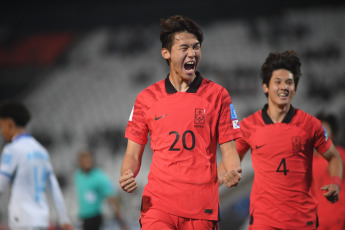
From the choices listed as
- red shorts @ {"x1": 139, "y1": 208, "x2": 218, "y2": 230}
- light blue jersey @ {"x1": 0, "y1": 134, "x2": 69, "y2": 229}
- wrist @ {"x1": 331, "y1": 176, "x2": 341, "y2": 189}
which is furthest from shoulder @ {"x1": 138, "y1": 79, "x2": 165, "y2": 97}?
light blue jersey @ {"x1": 0, "y1": 134, "x2": 69, "y2": 229}

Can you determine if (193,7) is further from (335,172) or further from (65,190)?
(335,172)

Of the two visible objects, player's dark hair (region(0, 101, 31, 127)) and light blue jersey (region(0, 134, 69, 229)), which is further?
player's dark hair (region(0, 101, 31, 127))

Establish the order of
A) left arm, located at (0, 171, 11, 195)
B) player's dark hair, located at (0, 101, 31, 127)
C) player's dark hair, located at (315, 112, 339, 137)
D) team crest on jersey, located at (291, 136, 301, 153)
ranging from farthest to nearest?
player's dark hair, located at (315, 112, 339, 137) < player's dark hair, located at (0, 101, 31, 127) < left arm, located at (0, 171, 11, 195) < team crest on jersey, located at (291, 136, 301, 153)

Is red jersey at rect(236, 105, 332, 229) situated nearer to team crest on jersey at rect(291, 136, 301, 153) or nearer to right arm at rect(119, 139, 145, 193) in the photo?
team crest on jersey at rect(291, 136, 301, 153)

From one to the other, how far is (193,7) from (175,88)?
1184cm

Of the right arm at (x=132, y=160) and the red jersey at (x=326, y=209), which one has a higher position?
the right arm at (x=132, y=160)

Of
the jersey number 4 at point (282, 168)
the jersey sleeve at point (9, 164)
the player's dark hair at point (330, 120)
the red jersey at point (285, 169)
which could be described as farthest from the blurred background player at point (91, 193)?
the jersey number 4 at point (282, 168)

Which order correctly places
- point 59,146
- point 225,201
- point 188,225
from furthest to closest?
1. point 59,146
2. point 225,201
3. point 188,225

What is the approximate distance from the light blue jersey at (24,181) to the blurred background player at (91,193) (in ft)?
8.79

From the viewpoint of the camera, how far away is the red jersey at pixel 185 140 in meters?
3.10

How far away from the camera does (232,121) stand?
3295 mm

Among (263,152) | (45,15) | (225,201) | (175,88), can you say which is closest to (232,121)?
(175,88)

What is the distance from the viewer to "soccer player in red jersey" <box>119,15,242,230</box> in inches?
121

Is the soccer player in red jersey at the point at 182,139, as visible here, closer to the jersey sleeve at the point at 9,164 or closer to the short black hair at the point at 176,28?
the short black hair at the point at 176,28
